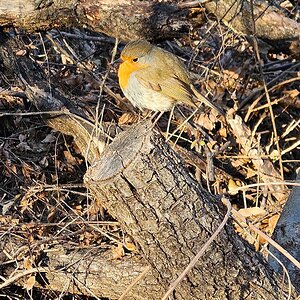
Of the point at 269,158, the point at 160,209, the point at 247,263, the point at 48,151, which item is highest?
the point at 160,209

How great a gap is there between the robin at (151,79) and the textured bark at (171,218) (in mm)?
882

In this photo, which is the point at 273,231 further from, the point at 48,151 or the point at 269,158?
the point at 48,151

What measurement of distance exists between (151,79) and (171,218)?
51.4 inches

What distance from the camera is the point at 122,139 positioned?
2.75 m

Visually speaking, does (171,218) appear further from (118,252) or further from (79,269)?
(79,269)

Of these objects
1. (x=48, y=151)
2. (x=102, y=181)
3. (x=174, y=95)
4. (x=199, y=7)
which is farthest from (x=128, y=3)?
(x=102, y=181)

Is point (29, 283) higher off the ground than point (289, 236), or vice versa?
point (289, 236)

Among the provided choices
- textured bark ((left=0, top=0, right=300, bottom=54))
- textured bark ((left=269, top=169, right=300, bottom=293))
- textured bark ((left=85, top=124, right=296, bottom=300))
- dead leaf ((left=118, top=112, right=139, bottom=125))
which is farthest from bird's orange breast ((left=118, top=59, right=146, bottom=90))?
textured bark ((left=269, top=169, right=300, bottom=293))

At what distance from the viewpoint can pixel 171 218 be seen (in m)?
2.55

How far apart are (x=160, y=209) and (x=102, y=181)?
0.25m

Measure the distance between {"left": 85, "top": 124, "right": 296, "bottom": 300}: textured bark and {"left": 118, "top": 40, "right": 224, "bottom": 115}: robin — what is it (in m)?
0.88

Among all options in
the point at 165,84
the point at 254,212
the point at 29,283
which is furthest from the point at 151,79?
the point at 29,283

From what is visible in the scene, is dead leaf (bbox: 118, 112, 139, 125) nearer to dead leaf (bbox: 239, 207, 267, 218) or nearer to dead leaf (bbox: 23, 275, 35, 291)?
dead leaf (bbox: 239, 207, 267, 218)

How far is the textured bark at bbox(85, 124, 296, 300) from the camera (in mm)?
2502
